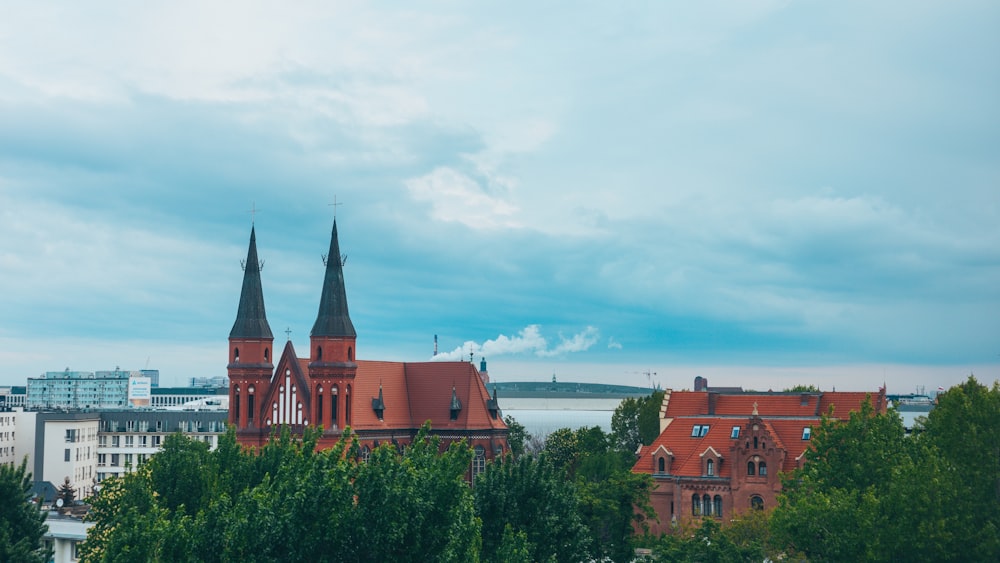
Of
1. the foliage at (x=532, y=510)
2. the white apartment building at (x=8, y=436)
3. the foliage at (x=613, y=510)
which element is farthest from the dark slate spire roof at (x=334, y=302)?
the white apartment building at (x=8, y=436)

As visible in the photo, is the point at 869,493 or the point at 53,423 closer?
the point at 869,493

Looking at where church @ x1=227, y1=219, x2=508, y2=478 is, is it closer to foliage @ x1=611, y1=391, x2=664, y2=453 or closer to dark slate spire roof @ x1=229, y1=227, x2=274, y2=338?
dark slate spire roof @ x1=229, y1=227, x2=274, y2=338

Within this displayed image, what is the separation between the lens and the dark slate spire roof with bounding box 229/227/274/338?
99.2 metres

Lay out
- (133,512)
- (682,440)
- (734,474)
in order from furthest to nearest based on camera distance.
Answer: (682,440) → (734,474) → (133,512)

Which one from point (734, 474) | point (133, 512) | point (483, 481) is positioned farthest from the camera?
point (734, 474)

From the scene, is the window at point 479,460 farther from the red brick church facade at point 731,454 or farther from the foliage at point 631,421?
the foliage at point 631,421

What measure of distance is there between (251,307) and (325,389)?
35.9 feet

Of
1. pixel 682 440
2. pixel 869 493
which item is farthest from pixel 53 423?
pixel 869 493

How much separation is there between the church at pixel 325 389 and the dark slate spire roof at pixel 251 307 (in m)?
0.09

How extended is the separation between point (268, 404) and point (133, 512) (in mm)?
61595

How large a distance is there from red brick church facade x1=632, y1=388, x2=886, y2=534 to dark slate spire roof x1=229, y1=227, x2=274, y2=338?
123 ft

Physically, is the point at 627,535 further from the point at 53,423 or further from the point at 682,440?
the point at 53,423

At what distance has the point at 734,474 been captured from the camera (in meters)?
87.2

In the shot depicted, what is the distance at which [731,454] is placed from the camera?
87.5 metres
